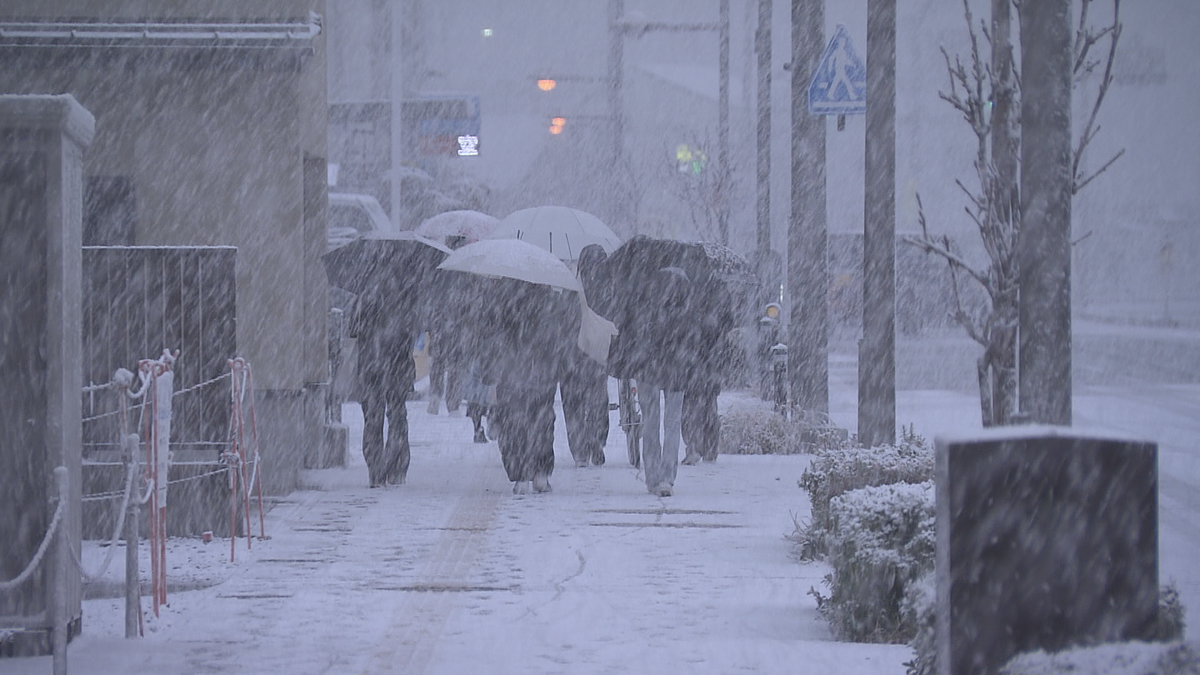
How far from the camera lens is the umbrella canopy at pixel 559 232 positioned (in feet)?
47.2

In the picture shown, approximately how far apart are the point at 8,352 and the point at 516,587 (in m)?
2.95

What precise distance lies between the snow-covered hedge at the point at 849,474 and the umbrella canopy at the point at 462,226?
9112mm

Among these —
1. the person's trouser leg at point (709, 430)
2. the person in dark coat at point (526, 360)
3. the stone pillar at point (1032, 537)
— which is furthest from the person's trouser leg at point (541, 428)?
the stone pillar at point (1032, 537)

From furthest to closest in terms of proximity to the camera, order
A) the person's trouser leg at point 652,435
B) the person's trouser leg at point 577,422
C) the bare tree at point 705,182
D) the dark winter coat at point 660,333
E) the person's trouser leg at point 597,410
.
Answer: the bare tree at point 705,182, the person's trouser leg at point 597,410, the person's trouser leg at point 577,422, the person's trouser leg at point 652,435, the dark winter coat at point 660,333

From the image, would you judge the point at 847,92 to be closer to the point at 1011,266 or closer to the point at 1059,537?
the point at 1011,266

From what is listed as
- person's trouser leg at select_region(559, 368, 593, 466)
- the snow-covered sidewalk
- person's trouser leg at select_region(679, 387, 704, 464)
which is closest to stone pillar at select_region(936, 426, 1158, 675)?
the snow-covered sidewalk

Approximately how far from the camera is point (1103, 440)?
4.62 meters

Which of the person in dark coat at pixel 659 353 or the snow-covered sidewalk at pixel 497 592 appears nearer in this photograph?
the snow-covered sidewalk at pixel 497 592

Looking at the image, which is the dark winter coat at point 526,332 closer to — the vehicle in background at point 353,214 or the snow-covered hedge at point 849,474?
the snow-covered hedge at point 849,474

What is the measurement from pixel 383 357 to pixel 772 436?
4.63 meters

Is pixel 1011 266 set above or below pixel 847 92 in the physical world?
below

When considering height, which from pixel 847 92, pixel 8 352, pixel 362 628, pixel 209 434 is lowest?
pixel 362 628

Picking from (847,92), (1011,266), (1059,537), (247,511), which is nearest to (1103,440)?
(1059,537)

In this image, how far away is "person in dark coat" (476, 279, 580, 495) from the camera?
444 inches
